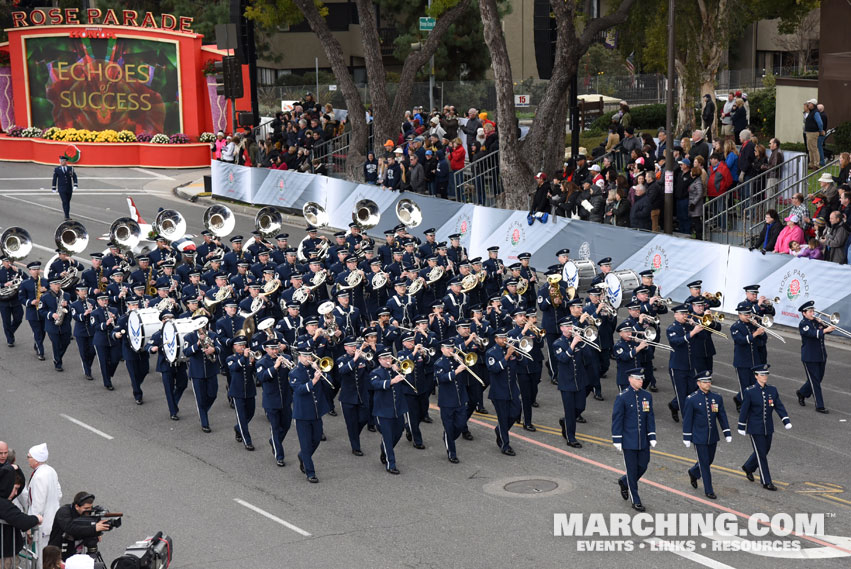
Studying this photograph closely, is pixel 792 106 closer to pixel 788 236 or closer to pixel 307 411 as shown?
pixel 788 236

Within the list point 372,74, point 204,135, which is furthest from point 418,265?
point 204,135

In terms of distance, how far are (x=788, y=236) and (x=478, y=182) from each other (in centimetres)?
1130

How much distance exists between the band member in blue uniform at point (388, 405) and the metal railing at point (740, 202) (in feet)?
36.3

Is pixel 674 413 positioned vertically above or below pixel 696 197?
below

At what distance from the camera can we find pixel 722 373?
19297mm

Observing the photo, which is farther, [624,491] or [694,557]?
[624,491]

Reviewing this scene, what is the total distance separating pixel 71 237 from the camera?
2381 cm

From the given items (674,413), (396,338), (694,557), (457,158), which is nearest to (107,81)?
(457,158)

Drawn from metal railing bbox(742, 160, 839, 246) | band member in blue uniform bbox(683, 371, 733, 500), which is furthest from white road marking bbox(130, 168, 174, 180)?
band member in blue uniform bbox(683, 371, 733, 500)

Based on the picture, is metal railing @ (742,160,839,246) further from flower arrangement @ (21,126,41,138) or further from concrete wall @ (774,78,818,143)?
flower arrangement @ (21,126,41,138)

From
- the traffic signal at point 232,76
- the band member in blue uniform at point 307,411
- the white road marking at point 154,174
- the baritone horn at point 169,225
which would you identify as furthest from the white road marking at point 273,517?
the white road marking at point 154,174

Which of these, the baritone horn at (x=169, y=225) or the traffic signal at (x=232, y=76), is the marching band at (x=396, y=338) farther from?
the traffic signal at (x=232, y=76)

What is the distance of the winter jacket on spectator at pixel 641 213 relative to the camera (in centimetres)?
2491

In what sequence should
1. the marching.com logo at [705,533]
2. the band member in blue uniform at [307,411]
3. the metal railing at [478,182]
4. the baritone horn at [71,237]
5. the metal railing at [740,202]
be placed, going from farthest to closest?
the metal railing at [478,182], the metal railing at [740,202], the baritone horn at [71,237], the band member in blue uniform at [307,411], the marching.com logo at [705,533]
